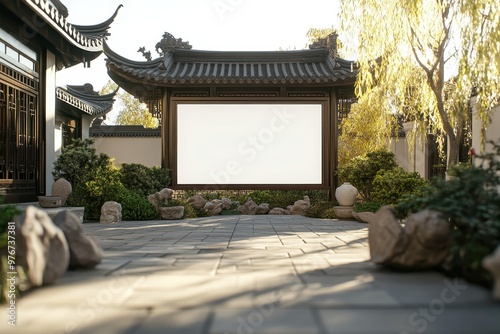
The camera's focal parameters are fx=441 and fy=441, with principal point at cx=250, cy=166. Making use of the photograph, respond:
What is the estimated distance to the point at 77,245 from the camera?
335 centimetres

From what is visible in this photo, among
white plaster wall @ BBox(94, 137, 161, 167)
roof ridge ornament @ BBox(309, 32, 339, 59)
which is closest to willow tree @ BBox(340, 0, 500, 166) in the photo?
roof ridge ornament @ BBox(309, 32, 339, 59)

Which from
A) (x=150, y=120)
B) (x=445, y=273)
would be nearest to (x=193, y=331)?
(x=445, y=273)

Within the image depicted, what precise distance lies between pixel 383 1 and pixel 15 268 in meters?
7.51

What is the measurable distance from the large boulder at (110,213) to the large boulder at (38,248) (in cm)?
559

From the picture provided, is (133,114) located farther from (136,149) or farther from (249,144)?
(249,144)

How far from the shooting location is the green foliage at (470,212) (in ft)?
9.42

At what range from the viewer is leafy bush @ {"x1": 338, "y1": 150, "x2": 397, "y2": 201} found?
944cm

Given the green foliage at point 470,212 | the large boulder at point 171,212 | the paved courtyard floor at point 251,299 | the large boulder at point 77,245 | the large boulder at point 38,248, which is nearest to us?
the paved courtyard floor at point 251,299

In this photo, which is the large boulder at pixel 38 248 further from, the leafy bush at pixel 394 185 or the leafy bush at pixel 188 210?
the leafy bush at pixel 188 210

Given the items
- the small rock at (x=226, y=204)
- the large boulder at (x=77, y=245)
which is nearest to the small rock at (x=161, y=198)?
the small rock at (x=226, y=204)

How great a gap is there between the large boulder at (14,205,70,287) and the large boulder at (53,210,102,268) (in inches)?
15.5

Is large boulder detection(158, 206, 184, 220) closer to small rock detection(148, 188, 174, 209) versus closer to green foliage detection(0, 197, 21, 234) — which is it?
small rock detection(148, 188, 174, 209)

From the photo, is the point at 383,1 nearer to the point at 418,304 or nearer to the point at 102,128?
the point at 418,304

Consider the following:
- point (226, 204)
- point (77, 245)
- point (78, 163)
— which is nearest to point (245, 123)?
point (226, 204)
